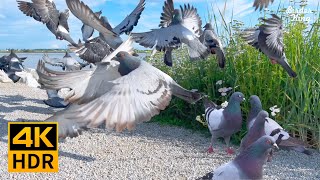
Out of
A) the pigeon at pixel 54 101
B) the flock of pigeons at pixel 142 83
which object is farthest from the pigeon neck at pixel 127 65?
the pigeon at pixel 54 101

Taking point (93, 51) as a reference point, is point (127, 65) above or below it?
below

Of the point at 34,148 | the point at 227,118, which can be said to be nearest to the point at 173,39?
the point at 227,118

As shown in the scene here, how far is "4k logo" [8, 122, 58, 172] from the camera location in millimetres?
3961

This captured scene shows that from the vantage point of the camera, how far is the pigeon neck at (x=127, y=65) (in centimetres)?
280

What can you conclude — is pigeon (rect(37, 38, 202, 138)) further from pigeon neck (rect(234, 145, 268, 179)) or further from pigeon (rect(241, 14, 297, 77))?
pigeon (rect(241, 14, 297, 77))

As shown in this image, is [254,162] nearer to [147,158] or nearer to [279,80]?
[147,158]

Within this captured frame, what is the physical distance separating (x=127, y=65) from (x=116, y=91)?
38cm

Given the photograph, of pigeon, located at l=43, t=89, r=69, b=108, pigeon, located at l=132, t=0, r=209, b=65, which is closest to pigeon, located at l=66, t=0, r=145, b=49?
pigeon, located at l=132, t=0, r=209, b=65

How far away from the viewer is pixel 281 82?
5.48m

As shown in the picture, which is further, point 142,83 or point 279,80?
point 279,80

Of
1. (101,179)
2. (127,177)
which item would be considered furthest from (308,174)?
(101,179)

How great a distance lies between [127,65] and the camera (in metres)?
2.83

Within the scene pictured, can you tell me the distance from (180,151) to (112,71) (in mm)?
2334

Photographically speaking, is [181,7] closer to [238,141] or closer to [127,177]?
[238,141]
